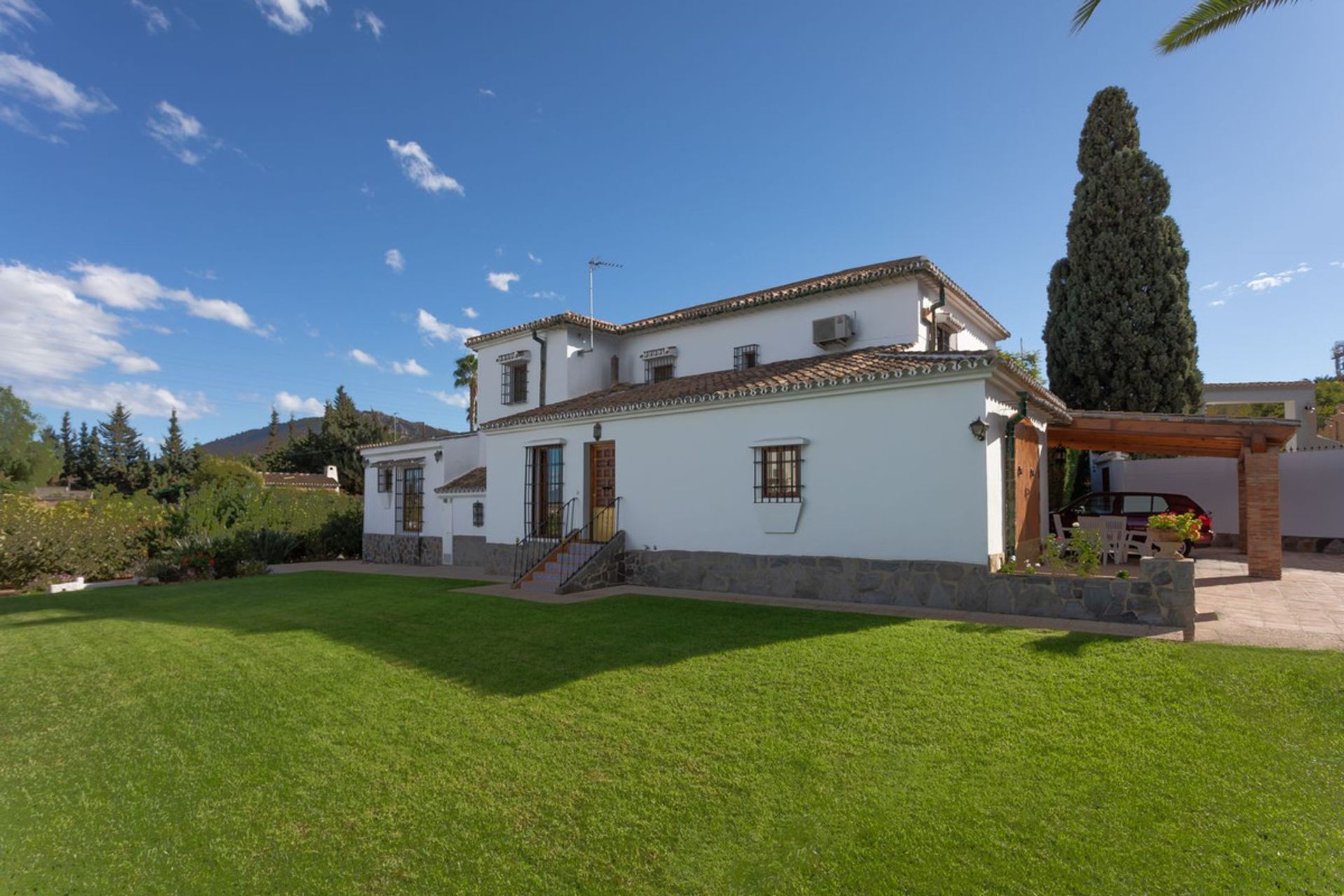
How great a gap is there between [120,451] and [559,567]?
62.5 meters

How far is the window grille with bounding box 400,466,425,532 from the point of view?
19.3 metres

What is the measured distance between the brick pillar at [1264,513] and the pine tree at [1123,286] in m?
7.65

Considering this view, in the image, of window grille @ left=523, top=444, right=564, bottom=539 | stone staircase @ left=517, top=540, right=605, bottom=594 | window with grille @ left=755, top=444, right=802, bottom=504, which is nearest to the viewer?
window with grille @ left=755, top=444, right=802, bottom=504

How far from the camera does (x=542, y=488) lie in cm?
1488

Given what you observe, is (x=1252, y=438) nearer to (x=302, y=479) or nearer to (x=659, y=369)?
(x=659, y=369)

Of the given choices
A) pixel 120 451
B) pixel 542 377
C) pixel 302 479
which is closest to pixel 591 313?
pixel 542 377

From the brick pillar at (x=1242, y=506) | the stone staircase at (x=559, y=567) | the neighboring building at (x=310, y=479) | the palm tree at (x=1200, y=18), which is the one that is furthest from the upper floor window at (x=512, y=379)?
the neighboring building at (x=310, y=479)

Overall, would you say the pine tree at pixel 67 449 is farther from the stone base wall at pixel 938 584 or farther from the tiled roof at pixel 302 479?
the stone base wall at pixel 938 584

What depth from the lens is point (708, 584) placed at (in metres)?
11.3

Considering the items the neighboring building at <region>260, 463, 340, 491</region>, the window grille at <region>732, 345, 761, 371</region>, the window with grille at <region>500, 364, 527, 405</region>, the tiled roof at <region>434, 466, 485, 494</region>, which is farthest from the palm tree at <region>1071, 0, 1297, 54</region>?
the neighboring building at <region>260, 463, 340, 491</region>

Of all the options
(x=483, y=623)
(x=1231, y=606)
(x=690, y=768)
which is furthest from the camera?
(x=483, y=623)

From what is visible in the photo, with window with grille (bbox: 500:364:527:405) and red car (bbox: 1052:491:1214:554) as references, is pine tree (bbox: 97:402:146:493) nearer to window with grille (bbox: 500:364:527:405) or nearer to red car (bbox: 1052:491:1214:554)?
window with grille (bbox: 500:364:527:405)

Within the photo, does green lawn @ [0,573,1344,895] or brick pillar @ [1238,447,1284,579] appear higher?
brick pillar @ [1238,447,1284,579]

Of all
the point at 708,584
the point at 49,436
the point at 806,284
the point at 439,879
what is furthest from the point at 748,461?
the point at 49,436
